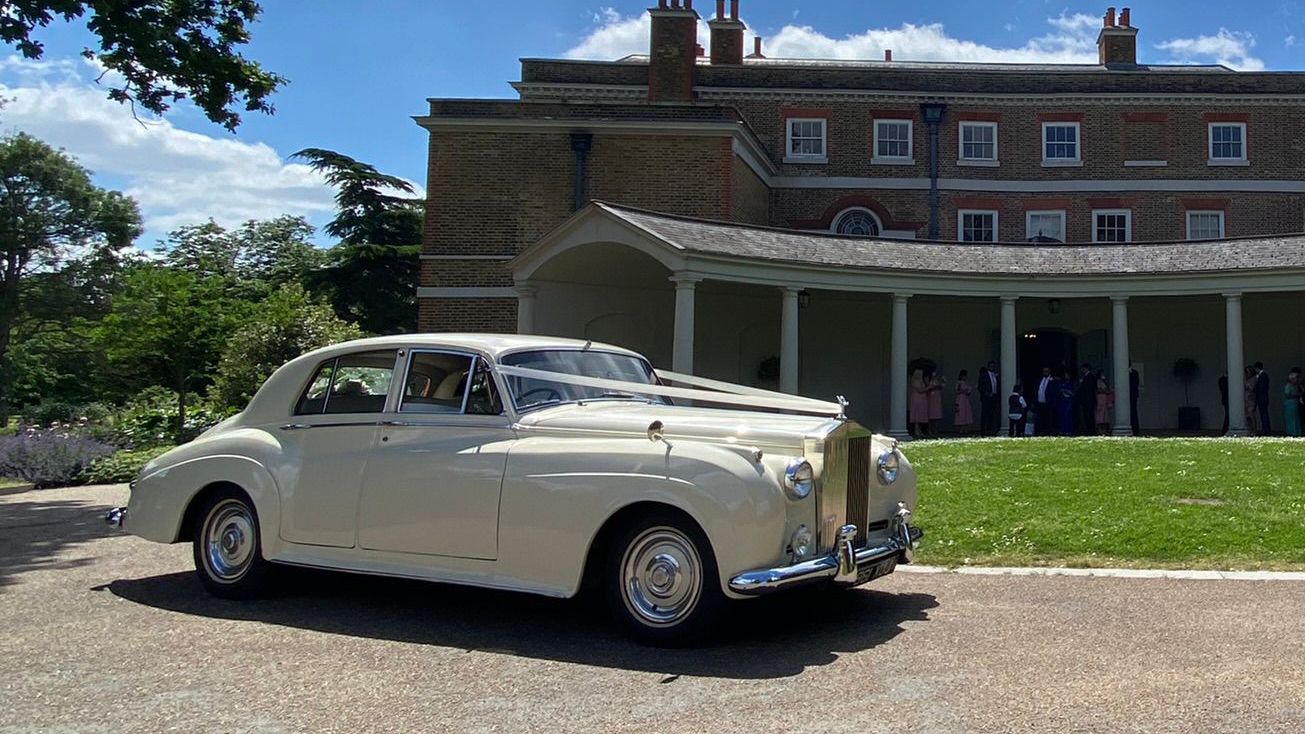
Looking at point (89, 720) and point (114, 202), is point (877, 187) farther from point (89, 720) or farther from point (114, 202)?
point (114, 202)

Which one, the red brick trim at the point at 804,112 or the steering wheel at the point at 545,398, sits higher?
the red brick trim at the point at 804,112

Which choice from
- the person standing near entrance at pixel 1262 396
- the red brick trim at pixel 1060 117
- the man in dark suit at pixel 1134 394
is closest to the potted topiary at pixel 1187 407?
the man in dark suit at pixel 1134 394

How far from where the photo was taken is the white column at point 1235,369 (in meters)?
17.0

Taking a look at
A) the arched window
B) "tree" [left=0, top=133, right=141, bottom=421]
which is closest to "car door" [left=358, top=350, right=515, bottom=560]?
the arched window

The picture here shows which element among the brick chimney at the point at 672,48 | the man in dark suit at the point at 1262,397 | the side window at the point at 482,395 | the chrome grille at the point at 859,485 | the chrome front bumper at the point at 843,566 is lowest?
the chrome front bumper at the point at 843,566

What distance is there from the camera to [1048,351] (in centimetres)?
2081

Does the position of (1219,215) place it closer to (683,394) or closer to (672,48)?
(672,48)

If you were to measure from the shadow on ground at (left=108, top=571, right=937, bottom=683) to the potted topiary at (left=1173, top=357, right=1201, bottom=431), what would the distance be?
16.2 metres

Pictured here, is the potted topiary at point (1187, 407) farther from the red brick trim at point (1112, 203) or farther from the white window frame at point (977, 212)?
the red brick trim at point (1112, 203)

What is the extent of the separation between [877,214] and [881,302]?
7846mm

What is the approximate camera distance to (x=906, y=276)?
17.2m

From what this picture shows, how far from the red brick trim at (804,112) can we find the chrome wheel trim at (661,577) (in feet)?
80.8

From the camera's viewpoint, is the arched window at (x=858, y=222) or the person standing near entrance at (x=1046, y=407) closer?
the person standing near entrance at (x=1046, y=407)

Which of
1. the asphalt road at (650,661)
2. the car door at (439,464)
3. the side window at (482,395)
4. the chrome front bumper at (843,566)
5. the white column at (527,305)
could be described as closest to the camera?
the asphalt road at (650,661)
